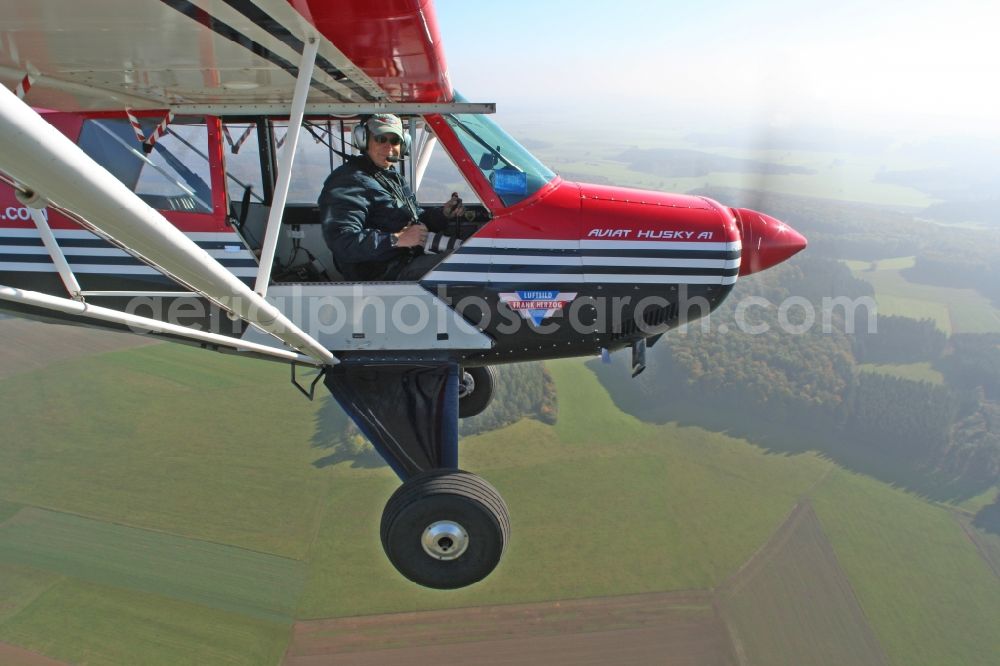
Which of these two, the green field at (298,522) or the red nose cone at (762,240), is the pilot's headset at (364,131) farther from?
the green field at (298,522)

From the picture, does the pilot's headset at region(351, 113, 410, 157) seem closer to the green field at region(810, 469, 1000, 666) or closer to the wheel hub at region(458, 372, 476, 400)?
the wheel hub at region(458, 372, 476, 400)

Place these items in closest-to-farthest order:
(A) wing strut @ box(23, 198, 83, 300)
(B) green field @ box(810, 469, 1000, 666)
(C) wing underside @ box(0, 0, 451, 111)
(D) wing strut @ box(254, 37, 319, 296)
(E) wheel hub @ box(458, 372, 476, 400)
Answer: (C) wing underside @ box(0, 0, 451, 111) → (D) wing strut @ box(254, 37, 319, 296) → (A) wing strut @ box(23, 198, 83, 300) → (E) wheel hub @ box(458, 372, 476, 400) → (B) green field @ box(810, 469, 1000, 666)

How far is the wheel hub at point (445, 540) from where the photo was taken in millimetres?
3980

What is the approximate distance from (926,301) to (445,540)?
200ft

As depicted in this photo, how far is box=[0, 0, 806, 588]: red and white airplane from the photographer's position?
12.5 ft

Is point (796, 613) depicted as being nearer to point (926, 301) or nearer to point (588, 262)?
point (588, 262)

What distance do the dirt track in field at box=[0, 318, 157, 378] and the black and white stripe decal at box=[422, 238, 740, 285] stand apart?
2986cm

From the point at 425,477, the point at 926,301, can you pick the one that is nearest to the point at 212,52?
the point at 425,477

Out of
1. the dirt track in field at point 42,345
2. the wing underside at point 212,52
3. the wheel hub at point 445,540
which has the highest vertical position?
the wing underside at point 212,52

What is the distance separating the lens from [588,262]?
416 centimetres

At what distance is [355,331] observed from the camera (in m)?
4.20

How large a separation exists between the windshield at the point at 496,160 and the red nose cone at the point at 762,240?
5.61 ft

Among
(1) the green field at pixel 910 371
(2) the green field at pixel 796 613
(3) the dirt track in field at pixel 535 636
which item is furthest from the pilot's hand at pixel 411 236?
(1) the green field at pixel 910 371

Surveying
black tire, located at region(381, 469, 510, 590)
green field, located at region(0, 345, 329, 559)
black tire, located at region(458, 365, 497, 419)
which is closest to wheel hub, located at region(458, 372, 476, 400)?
black tire, located at region(458, 365, 497, 419)
